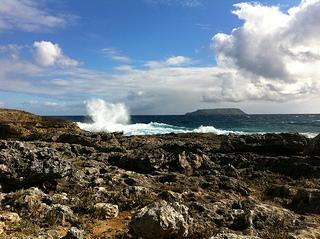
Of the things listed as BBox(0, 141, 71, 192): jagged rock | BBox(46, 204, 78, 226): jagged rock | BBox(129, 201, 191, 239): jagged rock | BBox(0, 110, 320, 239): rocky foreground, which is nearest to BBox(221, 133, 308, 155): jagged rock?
BBox(0, 110, 320, 239): rocky foreground

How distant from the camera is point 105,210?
12695 mm

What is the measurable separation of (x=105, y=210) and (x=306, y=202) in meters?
6.53

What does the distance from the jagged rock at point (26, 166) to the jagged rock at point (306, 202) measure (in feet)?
26.0

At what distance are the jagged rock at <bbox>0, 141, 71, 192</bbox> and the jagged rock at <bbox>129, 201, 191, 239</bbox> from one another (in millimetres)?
5707

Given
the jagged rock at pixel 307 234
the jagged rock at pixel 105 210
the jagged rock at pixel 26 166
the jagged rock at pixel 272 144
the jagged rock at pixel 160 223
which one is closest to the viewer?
the jagged rock at pixel 160 223

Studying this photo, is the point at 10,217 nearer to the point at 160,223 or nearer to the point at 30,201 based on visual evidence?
the point at 30,201

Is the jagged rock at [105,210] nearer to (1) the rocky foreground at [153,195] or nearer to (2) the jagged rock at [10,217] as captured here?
(1) the rocky foreground at [153,195]

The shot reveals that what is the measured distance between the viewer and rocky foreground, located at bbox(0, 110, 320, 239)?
10398mm

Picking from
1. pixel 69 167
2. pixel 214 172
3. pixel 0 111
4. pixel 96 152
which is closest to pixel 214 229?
pixel 69 167

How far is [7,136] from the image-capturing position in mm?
37750

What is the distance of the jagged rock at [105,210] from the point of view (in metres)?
12.5

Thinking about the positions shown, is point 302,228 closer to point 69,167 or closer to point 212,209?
point 212,209

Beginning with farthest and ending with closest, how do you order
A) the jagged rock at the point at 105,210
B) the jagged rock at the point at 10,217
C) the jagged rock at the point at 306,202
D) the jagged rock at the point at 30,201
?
the jagged rock at the point at 306,202
the jagged rock at the point at 105,210
the jagged rock at the point at 30,201
the jagged rock at the point at 10,217

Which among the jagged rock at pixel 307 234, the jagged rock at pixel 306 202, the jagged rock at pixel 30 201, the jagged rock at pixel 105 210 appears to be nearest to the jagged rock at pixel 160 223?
the jagged rock at pixel 307 234
